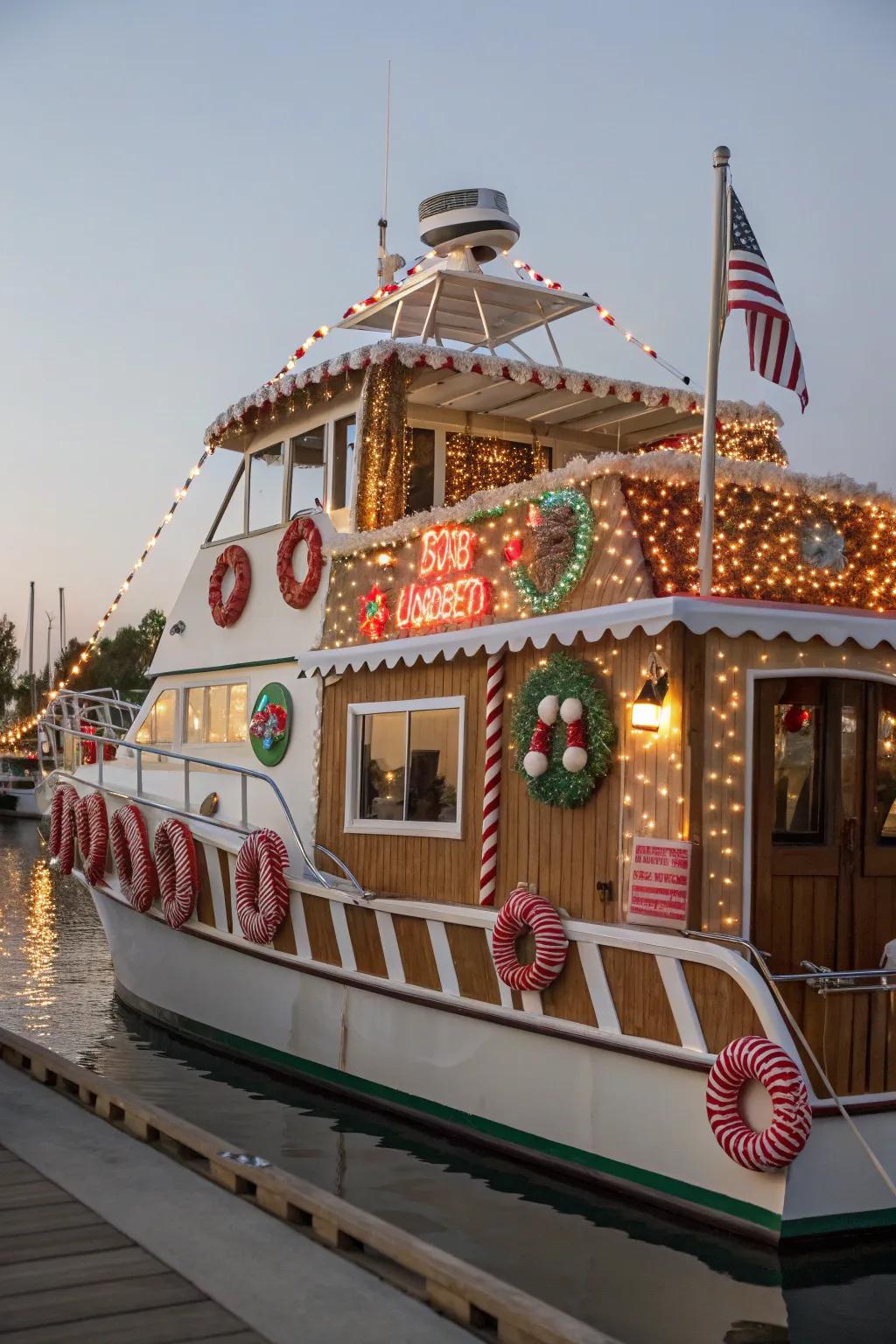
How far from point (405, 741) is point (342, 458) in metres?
2.63

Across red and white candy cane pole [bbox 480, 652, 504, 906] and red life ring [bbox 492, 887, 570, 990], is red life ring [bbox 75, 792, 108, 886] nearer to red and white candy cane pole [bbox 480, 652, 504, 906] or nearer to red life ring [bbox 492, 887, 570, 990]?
red and white candy cane pole [bbox 480, 652, 504, 906]

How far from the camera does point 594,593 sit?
26.4ft

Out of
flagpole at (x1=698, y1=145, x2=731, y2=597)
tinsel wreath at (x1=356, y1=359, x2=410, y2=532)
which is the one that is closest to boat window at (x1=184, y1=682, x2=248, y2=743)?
tinsel wreath at (x1=356, y1=359, x2=410, y2=532)

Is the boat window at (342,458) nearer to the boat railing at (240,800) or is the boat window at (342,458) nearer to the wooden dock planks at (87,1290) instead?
the boat railing at (240,800)

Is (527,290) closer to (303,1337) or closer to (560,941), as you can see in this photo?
(560,941)

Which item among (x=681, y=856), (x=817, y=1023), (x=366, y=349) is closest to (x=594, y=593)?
(x=681, y=856)

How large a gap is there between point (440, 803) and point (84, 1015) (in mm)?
5653

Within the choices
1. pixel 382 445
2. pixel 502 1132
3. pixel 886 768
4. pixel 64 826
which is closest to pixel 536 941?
pixel 502 1132

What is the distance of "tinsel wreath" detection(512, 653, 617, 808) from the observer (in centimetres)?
785

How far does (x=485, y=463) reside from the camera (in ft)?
37.3

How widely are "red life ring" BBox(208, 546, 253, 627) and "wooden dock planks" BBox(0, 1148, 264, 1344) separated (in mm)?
7143

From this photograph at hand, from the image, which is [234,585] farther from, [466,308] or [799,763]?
[799,763]

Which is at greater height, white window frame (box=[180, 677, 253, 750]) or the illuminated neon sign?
the illuminated neon sign

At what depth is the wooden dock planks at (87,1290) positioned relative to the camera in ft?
13.1
